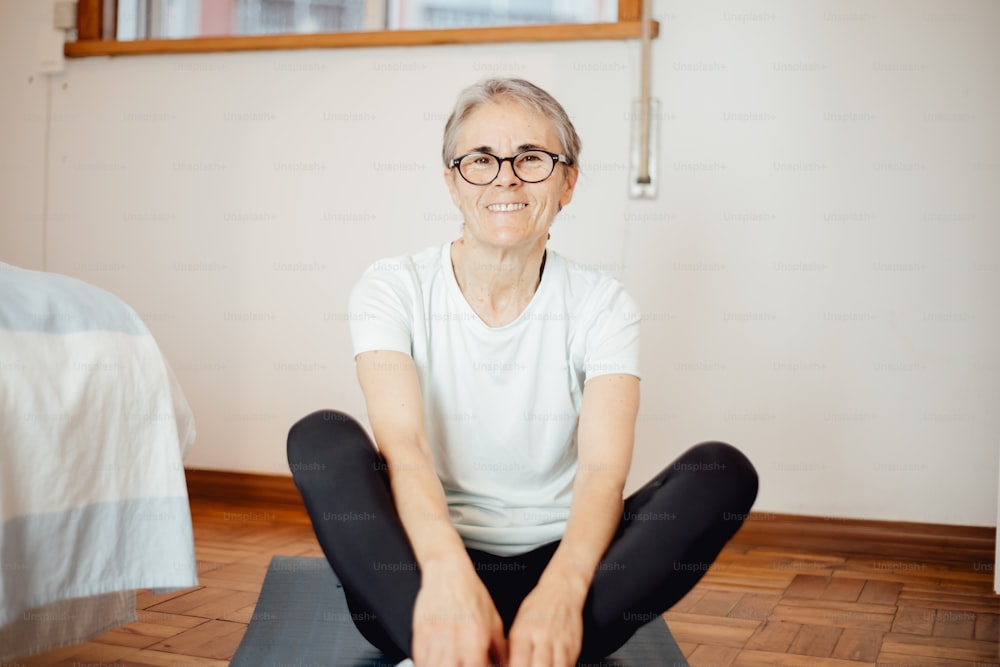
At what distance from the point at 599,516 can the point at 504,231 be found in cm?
41

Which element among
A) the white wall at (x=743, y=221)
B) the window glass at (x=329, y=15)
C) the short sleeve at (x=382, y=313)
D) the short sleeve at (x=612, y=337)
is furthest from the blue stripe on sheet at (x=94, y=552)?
the window glass at (x=329, y=15)

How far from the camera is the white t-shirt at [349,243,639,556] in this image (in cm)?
131

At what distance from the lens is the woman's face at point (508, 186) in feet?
4.33

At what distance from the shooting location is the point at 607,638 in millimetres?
1103

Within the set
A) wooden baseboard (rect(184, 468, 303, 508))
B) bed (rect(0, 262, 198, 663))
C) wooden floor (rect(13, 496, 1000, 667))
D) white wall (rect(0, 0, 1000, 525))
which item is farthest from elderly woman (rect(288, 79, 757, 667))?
wooden baseboard (rect(184, 468, 303, 508))

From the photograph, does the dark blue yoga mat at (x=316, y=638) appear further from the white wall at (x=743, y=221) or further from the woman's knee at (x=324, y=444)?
the white wall at (x=743, y=221)

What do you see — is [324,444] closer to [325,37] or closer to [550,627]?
[550,627]

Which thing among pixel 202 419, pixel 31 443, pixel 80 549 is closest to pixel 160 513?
pixel 80 549

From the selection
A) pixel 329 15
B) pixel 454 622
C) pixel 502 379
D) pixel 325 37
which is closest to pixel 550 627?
pixel 454 622

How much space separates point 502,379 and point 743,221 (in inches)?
47.2

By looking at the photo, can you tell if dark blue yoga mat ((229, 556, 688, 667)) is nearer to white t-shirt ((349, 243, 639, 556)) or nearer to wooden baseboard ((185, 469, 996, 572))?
white t-shirt ((349, 243, 639, 556))

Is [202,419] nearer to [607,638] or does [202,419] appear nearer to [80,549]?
[80,549]

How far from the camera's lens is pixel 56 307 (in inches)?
45.9

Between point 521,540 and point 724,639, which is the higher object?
point 521,540
